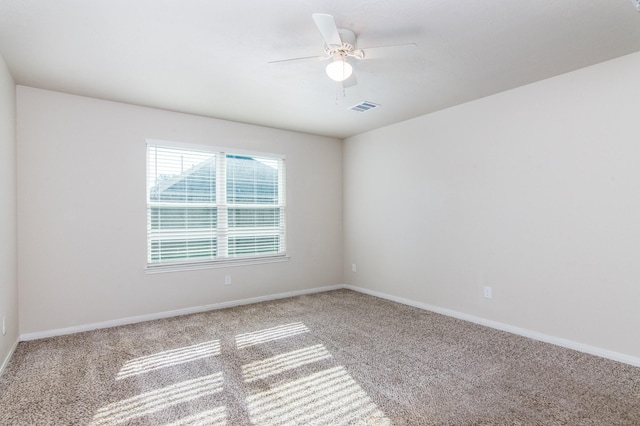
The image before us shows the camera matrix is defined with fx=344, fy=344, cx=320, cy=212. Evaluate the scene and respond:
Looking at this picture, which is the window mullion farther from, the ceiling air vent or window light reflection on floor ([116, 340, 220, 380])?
the ceiling air vent

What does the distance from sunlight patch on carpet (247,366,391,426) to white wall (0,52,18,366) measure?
219cm

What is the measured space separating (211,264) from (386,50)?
10.6 ft

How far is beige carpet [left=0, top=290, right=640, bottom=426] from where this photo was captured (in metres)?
2.07

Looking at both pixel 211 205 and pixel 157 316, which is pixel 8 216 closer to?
pixel 157 316

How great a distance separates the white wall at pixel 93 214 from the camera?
133 inches

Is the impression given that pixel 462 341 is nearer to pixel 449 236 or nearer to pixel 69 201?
pixel 449 236

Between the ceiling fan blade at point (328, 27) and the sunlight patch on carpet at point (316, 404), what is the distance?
89.8 inches

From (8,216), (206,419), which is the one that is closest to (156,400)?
(206,419)

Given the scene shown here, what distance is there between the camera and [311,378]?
99.5 inches

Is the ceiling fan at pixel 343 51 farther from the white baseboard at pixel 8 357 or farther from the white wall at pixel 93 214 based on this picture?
the white baseboard at pixel 8 357

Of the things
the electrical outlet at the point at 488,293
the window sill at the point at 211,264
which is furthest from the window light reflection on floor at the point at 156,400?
the electrical outlet at the point at 488,293

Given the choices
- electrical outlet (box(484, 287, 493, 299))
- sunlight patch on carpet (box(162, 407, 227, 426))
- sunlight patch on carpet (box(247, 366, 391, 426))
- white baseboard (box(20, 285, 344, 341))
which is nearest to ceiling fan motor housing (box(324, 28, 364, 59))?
sunlight patch on carpet (box(247, 366, 391, 426))

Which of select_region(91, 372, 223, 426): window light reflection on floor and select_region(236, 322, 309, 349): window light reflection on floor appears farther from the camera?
select_region(236, 322, 309, 349): window light reflection on floor

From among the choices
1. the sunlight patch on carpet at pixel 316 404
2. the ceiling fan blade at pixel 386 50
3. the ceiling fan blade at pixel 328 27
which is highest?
the ceiling fan blade at pixel 386 50
